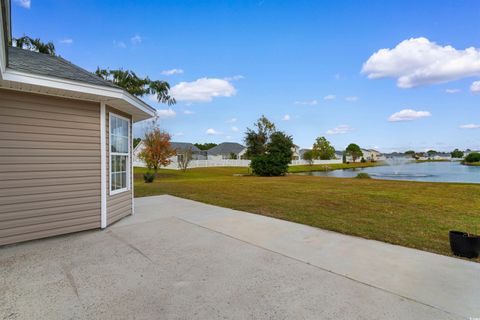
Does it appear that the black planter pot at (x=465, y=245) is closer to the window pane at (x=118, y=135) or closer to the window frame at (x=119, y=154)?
the window frame at (x=119, y=154)

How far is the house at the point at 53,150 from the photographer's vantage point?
3.92 metres

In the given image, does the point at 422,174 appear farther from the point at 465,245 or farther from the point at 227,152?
the point at 227,152

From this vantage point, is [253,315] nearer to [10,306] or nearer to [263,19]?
[10,306]

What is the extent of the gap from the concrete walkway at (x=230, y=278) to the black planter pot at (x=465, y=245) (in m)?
0.25

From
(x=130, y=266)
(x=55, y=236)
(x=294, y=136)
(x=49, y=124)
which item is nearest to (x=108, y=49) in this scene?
(x=49, y=124)

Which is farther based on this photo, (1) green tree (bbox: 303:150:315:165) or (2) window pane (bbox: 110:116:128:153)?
(1) green tree (bbox: 303:150:315:165)

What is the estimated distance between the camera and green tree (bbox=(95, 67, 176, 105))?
2005cm

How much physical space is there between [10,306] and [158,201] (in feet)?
19.5

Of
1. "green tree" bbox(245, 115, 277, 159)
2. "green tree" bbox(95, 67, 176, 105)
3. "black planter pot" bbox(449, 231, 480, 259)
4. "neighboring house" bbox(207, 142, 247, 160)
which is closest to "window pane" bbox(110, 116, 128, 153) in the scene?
"black planter pot" bbox(449, 231, 480, 259)

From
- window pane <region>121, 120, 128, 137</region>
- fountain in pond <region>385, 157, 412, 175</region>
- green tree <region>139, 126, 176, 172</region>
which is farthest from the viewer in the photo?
fountain in pond <region>385, 157, 412, 175</region>

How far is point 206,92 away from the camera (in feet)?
85.7

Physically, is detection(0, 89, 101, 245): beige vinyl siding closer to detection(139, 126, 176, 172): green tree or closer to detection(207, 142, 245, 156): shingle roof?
detection(139, 126, 176, 172): green tree

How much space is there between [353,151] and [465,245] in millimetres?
74364

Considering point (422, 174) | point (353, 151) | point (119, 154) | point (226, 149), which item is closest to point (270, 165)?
point (422, 174)
